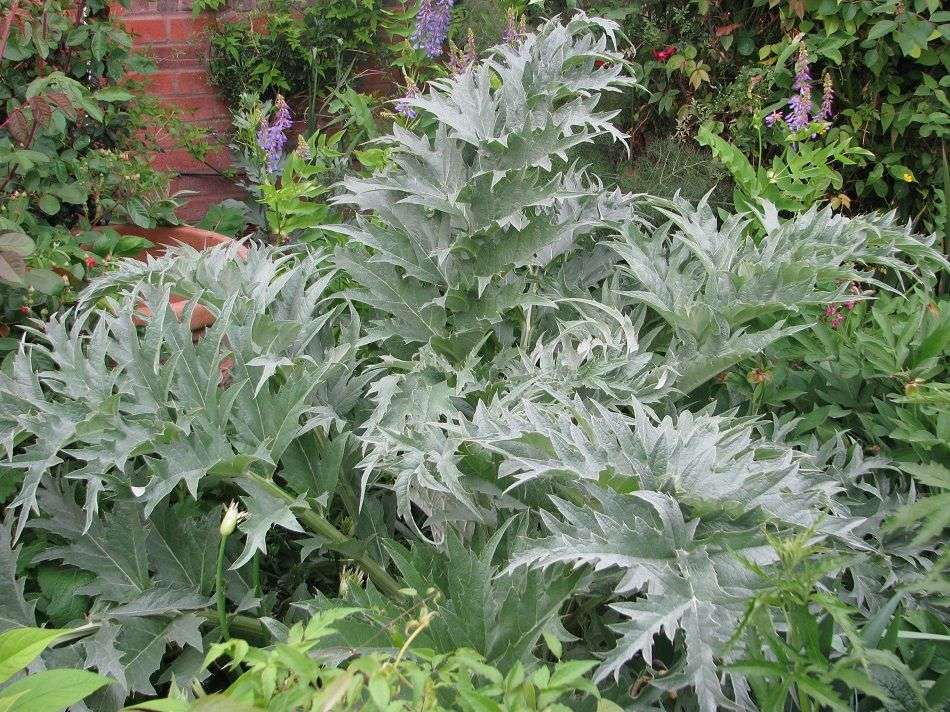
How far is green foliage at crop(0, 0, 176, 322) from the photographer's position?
5.91ft

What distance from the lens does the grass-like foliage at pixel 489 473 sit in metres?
0.99

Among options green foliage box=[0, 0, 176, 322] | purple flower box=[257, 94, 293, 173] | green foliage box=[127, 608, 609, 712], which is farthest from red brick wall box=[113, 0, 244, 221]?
green foliage box=[127, 608, 609, 712]

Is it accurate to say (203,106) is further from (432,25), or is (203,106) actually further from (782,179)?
(782,179)

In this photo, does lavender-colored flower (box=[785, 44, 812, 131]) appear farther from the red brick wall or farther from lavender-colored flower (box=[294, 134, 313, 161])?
the red brick wall

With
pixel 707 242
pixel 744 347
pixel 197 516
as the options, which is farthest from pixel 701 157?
pixel 197 516

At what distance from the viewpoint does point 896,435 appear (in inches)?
54.2

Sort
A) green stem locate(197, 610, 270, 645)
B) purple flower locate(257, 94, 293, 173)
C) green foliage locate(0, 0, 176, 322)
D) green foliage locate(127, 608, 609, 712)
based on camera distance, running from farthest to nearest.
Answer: purple flower locate(257, 94, 293, 173)
green foliage locate(0, 0, 176, 322)
green stem locate(197, 610, 270, 645)
green foliage locate(127, 608, 609, 712)

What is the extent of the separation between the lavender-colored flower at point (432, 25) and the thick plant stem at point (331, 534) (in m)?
2.22

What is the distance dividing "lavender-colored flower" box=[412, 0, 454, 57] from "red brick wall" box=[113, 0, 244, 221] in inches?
37.9

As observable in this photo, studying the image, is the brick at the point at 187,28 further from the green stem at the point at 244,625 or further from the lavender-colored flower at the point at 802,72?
the green stem at the point at 244,625

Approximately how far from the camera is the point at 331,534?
1339 millimetres

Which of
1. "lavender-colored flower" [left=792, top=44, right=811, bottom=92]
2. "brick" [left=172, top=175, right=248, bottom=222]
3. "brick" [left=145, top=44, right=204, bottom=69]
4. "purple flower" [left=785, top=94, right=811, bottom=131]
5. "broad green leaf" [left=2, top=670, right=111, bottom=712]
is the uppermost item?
"lavender-colored flower" [left=792, top=44, right=811, bottom=92]

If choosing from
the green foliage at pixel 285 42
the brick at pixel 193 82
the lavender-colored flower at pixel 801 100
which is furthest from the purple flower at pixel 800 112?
the brick at pixel 193 82

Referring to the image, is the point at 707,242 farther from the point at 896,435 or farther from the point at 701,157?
the point at 701,157
